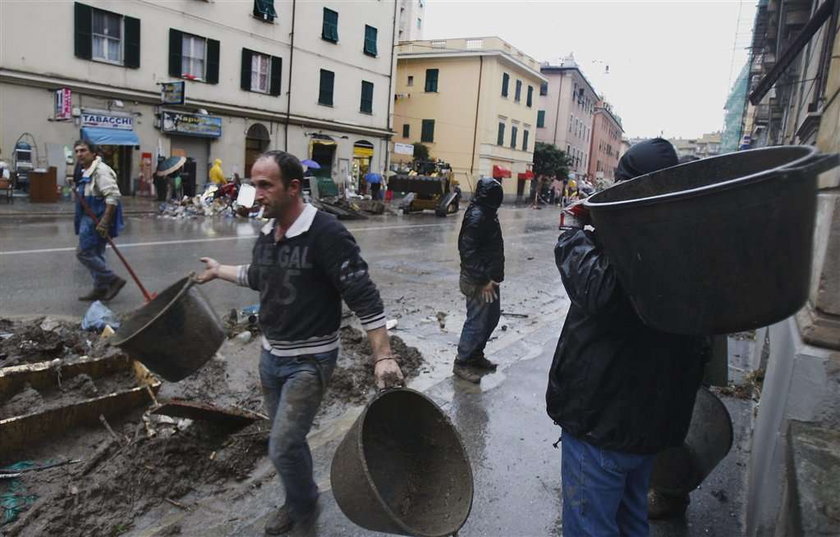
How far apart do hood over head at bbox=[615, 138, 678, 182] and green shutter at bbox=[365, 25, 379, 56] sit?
32537 mm

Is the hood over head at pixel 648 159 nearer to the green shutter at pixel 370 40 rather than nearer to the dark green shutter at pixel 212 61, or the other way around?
the dark green shutter at pixel 212 61

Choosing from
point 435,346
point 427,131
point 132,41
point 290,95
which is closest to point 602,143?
point 427,131

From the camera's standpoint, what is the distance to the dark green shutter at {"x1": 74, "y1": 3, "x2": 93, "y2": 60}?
1984 centimetres

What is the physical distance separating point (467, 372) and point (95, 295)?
4560 millimetres

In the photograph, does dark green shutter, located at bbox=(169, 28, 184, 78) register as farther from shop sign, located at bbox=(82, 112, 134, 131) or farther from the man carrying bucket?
the man carrying bucket

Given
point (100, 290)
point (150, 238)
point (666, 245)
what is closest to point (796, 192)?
point (666, 245)

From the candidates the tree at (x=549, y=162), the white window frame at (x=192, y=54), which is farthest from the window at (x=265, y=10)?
the tree at (x=549, y=162)

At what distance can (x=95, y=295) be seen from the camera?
695 centimetres

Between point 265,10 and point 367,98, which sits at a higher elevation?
point 265,10

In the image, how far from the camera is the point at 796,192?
1438mm

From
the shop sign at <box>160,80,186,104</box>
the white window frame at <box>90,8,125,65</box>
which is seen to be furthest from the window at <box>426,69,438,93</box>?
the white window frame at <box>90,8,125,65</box>

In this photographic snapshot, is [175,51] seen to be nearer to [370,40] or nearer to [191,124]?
[191,124]

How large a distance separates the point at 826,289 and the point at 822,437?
56 cm

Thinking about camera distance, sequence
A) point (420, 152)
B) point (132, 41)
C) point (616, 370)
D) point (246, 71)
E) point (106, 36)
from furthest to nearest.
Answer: point (420, 152) < point (246, 71) < point (132, 41) < point (106, 36) < point (616, 370)
